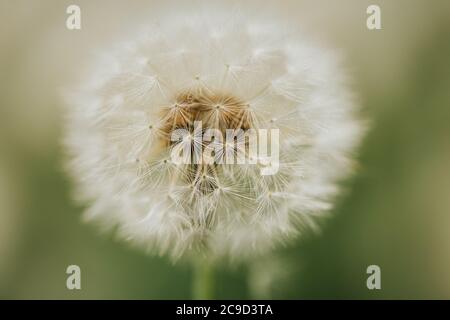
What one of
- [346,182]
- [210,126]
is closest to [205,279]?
[210,126]

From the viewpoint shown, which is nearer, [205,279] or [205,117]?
[205,117]

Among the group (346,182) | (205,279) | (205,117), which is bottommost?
(205,279)

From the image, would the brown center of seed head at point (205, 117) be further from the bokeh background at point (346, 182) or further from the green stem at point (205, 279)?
the bokeh background at point (346, 182)

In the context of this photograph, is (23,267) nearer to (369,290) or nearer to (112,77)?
(112,77)

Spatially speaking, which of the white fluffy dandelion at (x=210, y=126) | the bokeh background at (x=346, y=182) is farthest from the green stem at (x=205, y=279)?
the bokeh background at (x=346, y=182)

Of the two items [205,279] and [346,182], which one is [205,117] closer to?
[205,279]

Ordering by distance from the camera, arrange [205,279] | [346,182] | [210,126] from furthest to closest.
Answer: [346,182] → [205,279] → [210,126]

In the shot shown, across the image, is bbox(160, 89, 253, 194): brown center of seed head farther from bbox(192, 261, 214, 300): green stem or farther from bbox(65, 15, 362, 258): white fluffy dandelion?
bbox(192, 261, 214, 300): green stem

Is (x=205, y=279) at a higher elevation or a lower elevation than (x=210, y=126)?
lower
